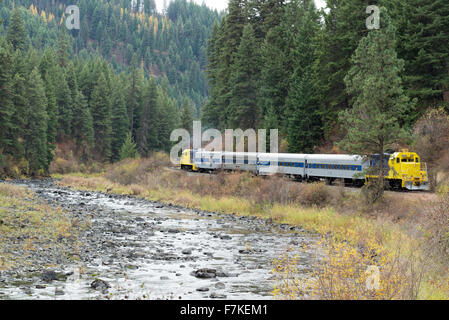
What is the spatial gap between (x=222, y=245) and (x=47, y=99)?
6779 cm

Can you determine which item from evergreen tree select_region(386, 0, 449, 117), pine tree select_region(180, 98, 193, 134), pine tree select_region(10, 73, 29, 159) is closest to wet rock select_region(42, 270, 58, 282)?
evergreen tree select_region(386, 0, 449, 117)

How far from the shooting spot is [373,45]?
28.7 meters

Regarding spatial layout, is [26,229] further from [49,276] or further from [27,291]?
[27,291]

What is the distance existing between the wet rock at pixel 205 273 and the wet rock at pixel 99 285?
10.2 feet

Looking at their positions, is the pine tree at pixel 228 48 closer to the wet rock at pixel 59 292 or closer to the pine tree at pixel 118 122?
the pine tree at pixel 118 122

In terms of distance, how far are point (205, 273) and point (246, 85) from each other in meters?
52.9

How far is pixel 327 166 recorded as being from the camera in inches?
1571

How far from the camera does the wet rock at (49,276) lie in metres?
14.7

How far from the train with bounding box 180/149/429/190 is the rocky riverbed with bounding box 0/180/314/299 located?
30.6ft

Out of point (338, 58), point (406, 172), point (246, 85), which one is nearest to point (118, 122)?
point (246, 85)

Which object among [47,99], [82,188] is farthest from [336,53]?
[47,99]

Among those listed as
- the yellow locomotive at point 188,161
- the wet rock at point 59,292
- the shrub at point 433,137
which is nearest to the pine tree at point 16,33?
the yellow locomotive at point 188,161

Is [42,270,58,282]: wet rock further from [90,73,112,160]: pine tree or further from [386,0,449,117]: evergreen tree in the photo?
[90,73,112,160]: pine tree

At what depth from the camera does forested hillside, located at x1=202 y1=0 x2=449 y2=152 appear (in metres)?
40.1
